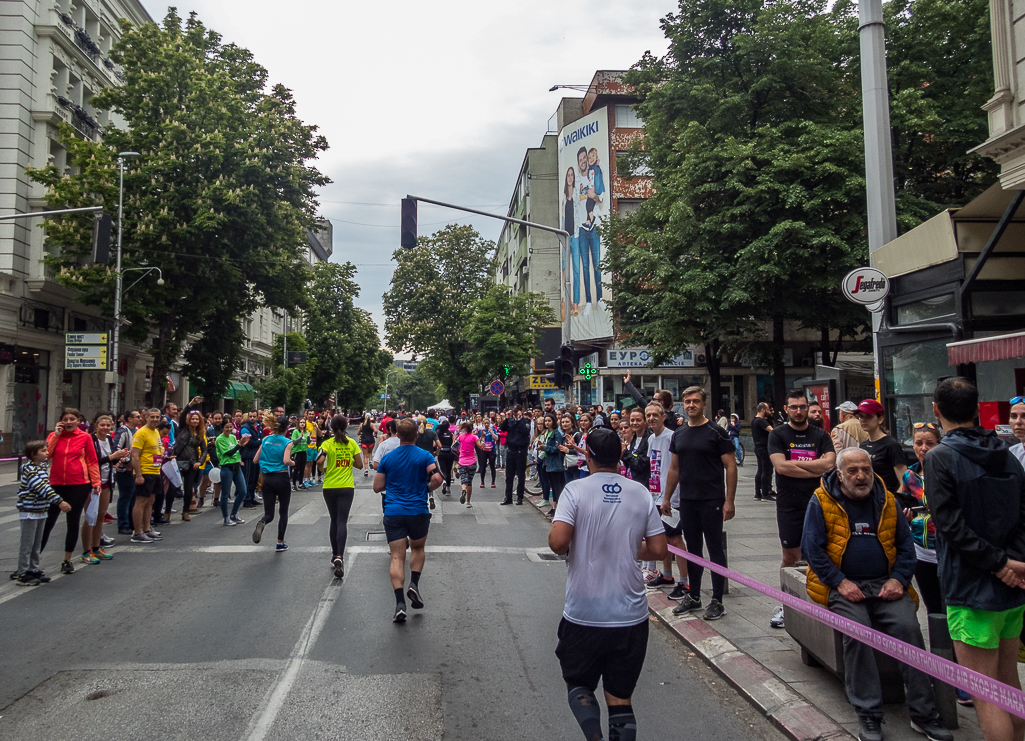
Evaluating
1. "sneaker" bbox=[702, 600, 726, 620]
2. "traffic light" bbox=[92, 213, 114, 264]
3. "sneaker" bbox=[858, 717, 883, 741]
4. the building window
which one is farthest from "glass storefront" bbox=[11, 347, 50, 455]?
the building window

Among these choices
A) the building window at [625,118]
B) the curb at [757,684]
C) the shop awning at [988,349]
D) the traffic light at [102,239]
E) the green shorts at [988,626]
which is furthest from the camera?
the building window at [625,118]

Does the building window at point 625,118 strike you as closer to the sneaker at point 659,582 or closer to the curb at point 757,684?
the sneaker at point 659,582

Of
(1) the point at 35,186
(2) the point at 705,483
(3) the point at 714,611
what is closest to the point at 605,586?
(2) the point at 705,483

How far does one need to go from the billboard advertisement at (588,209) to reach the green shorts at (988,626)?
34789 millimetres

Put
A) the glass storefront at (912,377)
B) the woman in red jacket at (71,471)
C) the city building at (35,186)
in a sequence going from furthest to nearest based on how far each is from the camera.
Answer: the city building at (35,186)
the glass storefront at (912,377)
the woman in red jacket at (71,471)

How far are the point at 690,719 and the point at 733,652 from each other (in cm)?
117

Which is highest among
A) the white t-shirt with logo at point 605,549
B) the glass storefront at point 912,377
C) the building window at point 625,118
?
the building window at point 625,118

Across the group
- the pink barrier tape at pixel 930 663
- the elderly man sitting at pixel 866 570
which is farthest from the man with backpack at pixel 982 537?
the elderly man sitting at pixel 866 570

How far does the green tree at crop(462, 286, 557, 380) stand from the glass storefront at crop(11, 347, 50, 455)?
1820 cm

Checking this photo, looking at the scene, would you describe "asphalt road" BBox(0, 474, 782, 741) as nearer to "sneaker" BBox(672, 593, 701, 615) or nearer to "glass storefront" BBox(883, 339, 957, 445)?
"sneaker" BBox(672, 593, 701, 615)

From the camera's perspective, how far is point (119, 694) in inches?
185

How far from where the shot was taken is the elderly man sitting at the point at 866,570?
3969mm

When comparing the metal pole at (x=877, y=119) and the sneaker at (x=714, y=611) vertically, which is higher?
the metal pole at (x=877, y=119)

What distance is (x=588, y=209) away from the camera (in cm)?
4078
